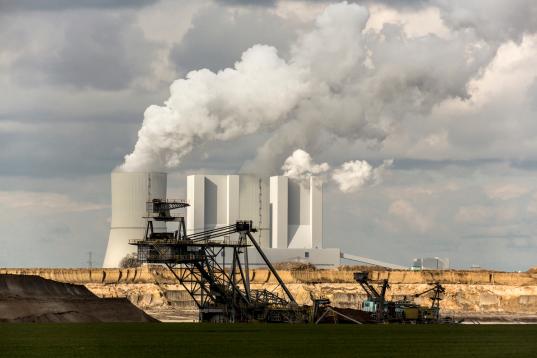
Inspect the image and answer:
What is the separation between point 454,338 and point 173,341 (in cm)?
1575

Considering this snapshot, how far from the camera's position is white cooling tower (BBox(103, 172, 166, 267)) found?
148000mm

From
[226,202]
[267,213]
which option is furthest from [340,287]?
[226,202]

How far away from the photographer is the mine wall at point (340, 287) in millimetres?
142375

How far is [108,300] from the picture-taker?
308 feet

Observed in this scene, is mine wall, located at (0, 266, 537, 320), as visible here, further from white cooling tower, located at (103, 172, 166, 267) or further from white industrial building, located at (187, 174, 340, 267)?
white industrial building, located at (187, 174, 340, 267)

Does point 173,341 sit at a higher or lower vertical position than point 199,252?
lower

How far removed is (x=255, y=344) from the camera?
54625 millimetres

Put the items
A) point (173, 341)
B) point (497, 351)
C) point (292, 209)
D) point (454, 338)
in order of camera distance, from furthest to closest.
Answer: point (292, 209)
point (454, 338)
point (173, 341)
point (497, 351)

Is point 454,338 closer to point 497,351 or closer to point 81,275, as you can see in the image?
point 497,351

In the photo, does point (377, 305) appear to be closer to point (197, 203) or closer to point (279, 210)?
point (197, 203)

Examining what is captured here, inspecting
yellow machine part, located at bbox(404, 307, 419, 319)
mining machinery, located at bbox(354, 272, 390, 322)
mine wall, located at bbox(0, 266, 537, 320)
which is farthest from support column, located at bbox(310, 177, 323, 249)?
yellow machine part, located at bbox(404, 307, 419, 319)

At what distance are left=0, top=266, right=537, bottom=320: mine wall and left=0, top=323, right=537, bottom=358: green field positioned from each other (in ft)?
211

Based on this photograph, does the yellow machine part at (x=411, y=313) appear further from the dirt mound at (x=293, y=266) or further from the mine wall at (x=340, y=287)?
the dirt mound at (x=293, y=266)

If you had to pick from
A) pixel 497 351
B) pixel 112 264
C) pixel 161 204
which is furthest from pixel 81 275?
pixel 497 351
